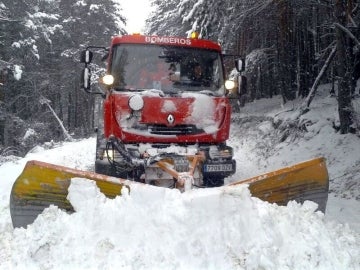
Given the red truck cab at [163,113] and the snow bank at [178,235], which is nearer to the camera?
the snow bank at [178,235]

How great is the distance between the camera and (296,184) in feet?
Result: 16.2

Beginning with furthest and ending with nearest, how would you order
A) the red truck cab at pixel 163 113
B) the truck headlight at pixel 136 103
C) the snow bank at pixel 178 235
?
1. the truck headlight at pixel 136 103
2. the red truck cab at pixel 163 113
3. the snow bank at pixel 178 235

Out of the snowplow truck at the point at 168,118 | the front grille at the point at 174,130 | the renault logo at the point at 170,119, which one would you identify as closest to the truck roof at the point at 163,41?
the snowplow truck at the point at 168,118

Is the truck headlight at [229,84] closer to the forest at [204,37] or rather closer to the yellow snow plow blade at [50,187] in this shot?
the forest at [204,37]

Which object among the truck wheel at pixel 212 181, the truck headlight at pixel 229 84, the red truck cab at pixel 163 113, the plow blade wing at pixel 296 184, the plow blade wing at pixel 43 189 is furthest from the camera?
the truck headlight at pixel 229 84

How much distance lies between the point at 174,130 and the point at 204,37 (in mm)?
11745

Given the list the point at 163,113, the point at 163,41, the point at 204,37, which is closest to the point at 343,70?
the point at 163,41

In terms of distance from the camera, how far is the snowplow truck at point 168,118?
5.89 m

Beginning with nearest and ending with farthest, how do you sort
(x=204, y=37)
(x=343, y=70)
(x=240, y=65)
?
1. (x=240, y=65)
2. (x=343, y=70)
3. (x=204, y=37)

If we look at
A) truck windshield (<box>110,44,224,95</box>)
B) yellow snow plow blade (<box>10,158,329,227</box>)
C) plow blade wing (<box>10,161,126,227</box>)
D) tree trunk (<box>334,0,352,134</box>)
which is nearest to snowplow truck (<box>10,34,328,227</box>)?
truck windshield (<box>110,44,224,95</box>)

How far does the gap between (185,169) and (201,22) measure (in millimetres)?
12060

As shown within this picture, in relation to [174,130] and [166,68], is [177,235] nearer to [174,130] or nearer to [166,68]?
[174,130]

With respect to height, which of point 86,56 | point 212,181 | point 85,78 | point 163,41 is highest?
point 163,41

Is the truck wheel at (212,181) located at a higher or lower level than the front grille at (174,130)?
lower
